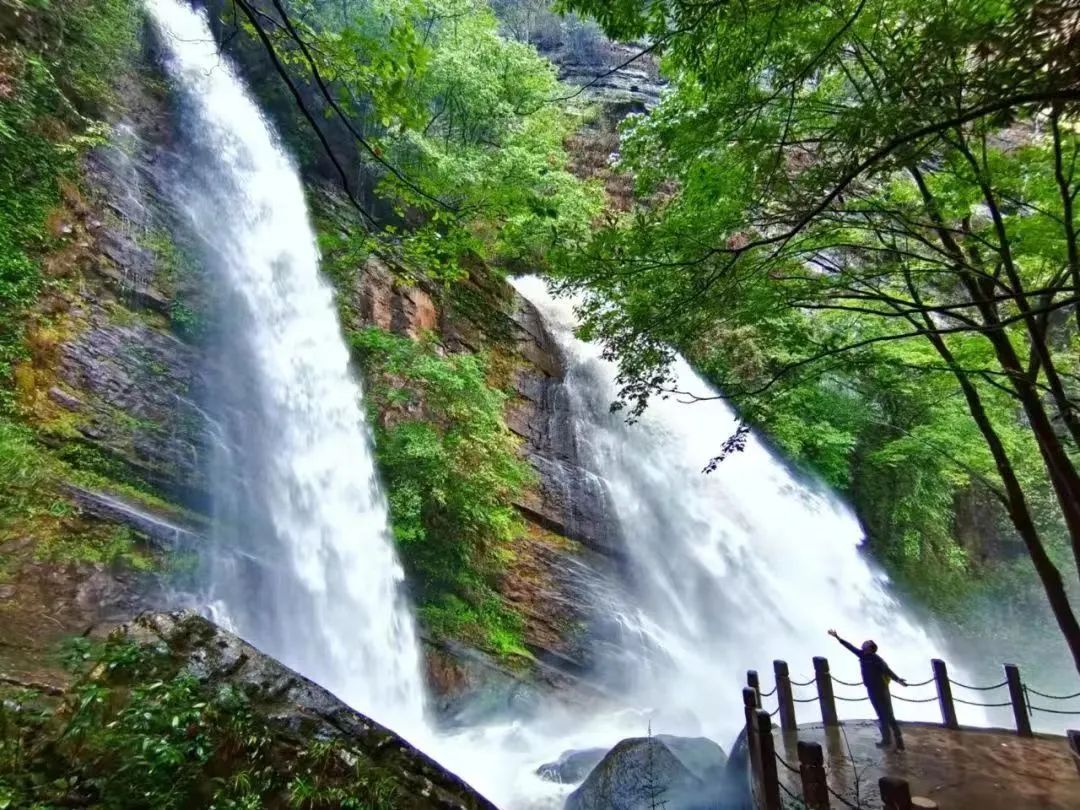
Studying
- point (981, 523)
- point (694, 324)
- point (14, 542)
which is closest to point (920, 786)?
point (694, 324)

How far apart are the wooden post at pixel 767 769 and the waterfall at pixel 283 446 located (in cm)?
578

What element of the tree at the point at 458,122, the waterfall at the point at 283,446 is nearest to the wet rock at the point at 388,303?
the waterfall at the point at 283,446

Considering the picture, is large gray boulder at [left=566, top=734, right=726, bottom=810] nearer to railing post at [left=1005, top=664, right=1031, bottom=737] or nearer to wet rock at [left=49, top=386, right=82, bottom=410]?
railing post at [left=1005, top=664, right=1031, bottom=737]

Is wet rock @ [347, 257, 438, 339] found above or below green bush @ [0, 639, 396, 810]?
above

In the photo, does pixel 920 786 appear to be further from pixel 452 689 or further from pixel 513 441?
pixel 513 441

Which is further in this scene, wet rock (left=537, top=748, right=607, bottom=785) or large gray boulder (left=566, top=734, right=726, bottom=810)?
wet rock (left=537, top=748, right=607, bottom=785)

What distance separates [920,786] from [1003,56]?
581 centimetres

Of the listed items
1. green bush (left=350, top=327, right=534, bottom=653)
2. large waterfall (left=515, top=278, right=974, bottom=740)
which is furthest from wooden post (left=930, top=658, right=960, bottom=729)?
green bush (left=350, top=327, right=534, bottom=653)

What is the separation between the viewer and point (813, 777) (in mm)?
4133

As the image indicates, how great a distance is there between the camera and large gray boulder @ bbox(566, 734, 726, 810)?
6250 mm

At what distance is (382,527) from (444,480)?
132 centimetres

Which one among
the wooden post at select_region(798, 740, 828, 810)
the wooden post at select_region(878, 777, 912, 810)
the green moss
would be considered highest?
the wooden post at select_region(878, 777, 912, 810)

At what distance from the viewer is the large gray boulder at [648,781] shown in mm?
6250

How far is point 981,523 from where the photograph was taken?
57.4 ft
